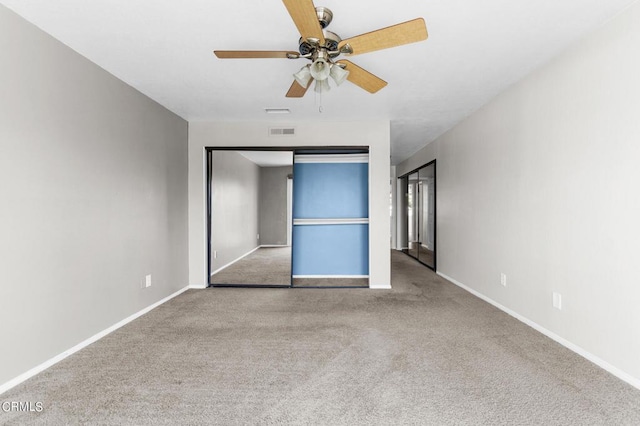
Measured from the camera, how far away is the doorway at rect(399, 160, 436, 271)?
6.00 metres

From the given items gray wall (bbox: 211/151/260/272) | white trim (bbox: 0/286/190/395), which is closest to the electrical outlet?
white trim (bbox: 0/286/190/395)

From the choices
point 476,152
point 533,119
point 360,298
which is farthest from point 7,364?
point 476,152

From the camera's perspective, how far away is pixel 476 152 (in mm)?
4082

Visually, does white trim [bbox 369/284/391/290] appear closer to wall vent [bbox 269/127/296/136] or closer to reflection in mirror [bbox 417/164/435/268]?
reflection in mirror [bbox 417/164/435/268]

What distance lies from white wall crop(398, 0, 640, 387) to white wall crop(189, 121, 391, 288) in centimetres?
127

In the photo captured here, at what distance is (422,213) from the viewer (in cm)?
668

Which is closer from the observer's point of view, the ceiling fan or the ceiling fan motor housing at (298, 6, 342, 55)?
the ceiling fan

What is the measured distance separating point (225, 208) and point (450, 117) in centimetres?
408

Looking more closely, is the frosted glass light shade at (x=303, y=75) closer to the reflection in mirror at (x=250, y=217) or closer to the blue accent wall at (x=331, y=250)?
the reflection in mirror at (x=250, y=217)

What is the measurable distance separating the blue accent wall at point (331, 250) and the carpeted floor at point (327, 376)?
5.33 feet

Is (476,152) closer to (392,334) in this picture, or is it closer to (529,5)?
(529,5)

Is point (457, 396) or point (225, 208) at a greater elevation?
point (225, 208)

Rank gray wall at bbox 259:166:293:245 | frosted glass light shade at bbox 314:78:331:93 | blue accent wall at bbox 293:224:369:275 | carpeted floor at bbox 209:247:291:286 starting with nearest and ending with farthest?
1. frosted glass light shade at bbox 314:78:331:93
2. carpeted floor at bbox 209:247:291:286
3. blue accent wall at bbox 293:224:369:275
4. gray wall at bbox 259:166:293:245

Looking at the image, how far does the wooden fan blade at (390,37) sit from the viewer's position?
1675 mm
